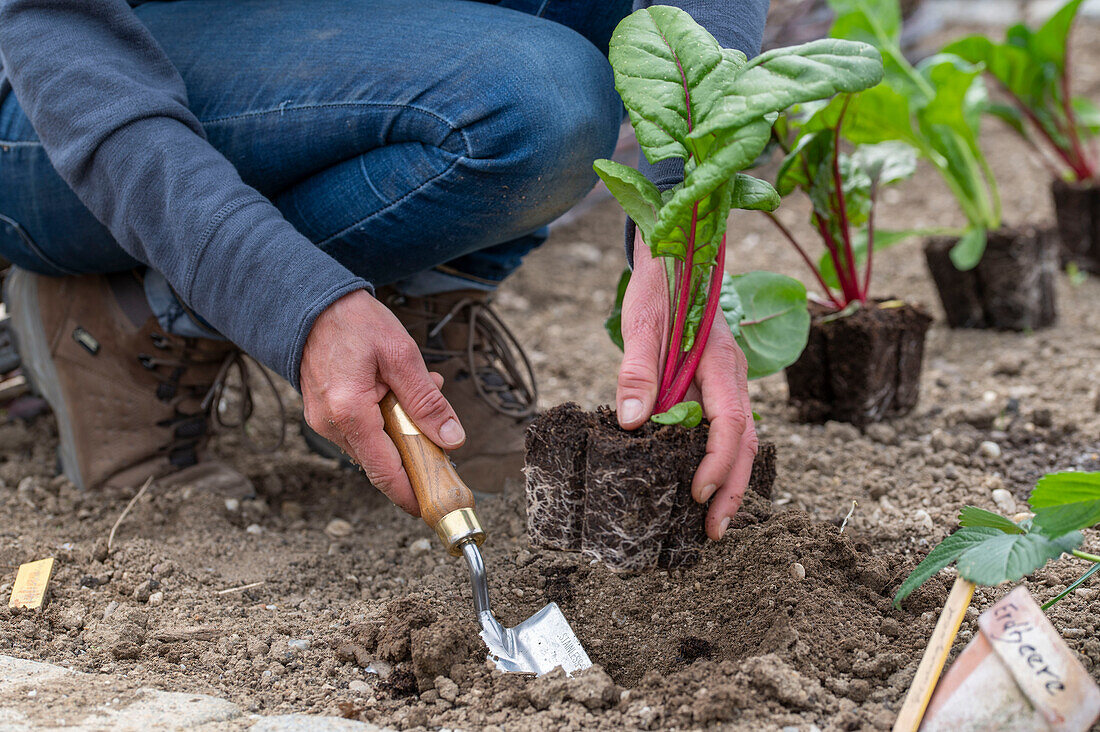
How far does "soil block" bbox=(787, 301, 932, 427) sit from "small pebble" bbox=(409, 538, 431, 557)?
2.90 feet

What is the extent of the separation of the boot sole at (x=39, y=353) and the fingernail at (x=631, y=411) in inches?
44.4

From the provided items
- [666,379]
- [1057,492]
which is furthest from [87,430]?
[1057,492]

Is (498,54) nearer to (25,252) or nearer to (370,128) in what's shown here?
(370,128)

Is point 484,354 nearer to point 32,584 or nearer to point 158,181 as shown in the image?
point 158,181


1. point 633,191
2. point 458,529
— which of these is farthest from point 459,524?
point 633,191

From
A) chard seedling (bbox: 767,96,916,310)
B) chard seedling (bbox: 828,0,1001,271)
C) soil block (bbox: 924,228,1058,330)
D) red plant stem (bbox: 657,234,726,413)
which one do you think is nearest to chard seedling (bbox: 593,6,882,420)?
red plant stem (bbox: 657,234,726,413)

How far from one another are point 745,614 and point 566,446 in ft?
1.08

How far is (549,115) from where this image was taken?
1.45 metres

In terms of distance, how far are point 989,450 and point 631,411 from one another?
3.08 ft

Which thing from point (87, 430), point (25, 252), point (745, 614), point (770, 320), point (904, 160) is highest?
point (904, 160)

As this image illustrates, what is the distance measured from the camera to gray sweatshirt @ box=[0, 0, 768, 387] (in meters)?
1.17

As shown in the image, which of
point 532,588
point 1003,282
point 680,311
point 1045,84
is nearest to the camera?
point 680,311

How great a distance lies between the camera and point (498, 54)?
146 cm

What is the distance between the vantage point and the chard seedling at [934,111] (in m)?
2.13
